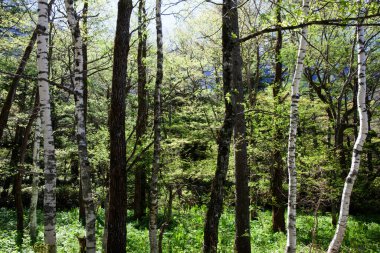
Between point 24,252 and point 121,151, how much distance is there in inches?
167

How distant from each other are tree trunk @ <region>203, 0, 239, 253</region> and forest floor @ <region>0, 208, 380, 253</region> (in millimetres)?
3573

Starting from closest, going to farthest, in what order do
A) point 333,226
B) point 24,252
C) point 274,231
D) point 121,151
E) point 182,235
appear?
1. point 121,151
2. point 24,252
3. point 182,235
4. point 274,231
5. point 333,226

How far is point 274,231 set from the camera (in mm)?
11531

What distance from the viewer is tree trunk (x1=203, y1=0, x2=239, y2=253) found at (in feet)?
17.9

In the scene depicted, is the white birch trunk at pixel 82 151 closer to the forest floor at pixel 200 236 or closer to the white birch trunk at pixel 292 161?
the forest floor at pixel 200 236

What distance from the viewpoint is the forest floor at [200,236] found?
9.52 meters

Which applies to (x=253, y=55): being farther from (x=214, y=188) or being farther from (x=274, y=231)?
(x=214, y=188)

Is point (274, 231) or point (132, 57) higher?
point (132, 57)

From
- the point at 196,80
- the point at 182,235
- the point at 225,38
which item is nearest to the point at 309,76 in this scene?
the point at 196,80

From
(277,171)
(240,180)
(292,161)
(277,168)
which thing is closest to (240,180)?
(240,180)

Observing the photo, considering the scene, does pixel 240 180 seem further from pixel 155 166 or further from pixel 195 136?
pixel 195 136

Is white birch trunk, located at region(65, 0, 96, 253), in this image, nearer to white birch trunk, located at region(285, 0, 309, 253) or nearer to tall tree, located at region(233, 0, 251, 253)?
white birch trunk, located at region(285, 0, 309, 253)

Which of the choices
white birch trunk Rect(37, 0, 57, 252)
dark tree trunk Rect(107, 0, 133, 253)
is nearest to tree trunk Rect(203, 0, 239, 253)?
dark tree trunk Rect(107, 0, 133, 253)

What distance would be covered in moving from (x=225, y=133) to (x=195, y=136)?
37.5ft
